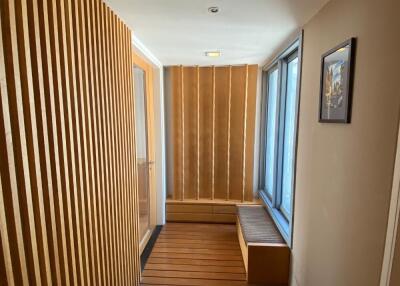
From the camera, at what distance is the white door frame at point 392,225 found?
0.88 metres

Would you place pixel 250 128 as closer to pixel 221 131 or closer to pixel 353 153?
pixel 221 131

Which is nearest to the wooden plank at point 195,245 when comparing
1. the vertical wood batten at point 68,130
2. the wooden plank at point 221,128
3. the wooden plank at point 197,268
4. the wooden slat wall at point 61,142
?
the wooden plank at point 197,268

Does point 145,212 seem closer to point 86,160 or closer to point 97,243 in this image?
point 97,243

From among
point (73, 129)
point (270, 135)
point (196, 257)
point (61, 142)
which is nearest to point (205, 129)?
point (270, 135)

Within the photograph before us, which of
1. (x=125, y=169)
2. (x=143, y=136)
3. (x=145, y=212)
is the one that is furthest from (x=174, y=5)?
(x=145, y=212)

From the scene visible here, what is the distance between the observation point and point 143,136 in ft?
9.92

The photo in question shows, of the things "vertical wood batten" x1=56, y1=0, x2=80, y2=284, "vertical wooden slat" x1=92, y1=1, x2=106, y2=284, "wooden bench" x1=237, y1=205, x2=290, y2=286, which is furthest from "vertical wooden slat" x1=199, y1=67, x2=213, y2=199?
"vertical wood batten" x1=56, y1=0, x2=80, y2=284

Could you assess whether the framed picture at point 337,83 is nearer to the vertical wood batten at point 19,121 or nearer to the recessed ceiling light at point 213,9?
the recessed ceiling light at point 213,9

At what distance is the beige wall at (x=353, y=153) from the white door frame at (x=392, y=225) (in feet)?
0.10

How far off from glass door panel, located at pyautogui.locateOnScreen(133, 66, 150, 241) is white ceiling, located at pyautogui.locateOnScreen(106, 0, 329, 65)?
485mm

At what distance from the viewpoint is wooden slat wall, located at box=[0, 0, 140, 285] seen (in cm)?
86

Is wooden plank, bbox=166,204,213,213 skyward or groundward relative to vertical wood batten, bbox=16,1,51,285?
groundward

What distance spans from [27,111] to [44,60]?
25 cm

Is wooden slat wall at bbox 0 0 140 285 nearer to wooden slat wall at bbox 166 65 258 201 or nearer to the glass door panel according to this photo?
the glass door panel
